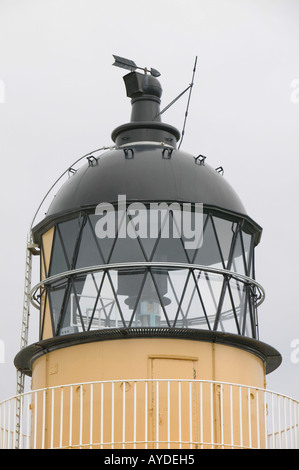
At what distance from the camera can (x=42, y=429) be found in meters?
21.0

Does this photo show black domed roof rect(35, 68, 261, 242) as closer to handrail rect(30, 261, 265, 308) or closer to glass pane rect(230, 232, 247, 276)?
glass pane rect(230, 232, 247, 276)

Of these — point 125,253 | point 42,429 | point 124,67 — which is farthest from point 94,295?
Answer: point 124,67

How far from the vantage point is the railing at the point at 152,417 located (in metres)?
20.2

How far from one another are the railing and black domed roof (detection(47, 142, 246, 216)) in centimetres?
339

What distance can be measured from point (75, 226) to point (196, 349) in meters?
3.11

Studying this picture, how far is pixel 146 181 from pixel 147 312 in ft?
A: 7.90

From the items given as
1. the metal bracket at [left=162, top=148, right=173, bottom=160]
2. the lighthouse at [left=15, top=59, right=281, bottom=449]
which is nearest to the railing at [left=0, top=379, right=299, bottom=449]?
the lighthouse at [left=15, top=59, right=281, bottom=449]

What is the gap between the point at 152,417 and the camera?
799 inches

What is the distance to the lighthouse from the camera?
66.7 ft

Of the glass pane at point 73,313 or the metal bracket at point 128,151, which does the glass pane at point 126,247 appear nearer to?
the glass pane at point 73,313

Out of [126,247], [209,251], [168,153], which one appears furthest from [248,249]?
[126,247]

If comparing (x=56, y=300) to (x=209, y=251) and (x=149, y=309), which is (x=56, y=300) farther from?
(x=209, y=251)
